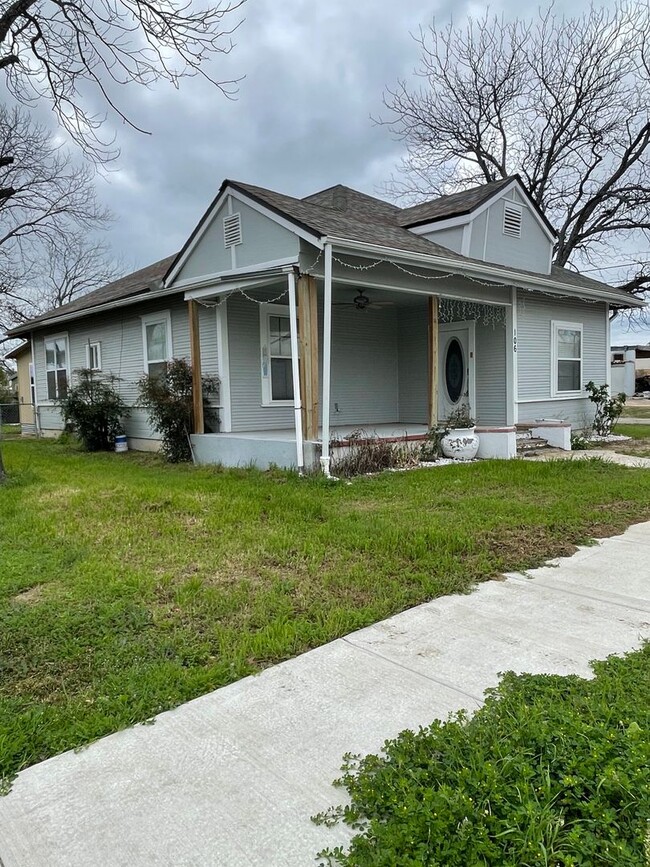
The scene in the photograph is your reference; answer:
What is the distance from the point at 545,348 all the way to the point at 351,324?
399cm

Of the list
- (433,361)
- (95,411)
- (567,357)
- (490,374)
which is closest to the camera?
(433,361)

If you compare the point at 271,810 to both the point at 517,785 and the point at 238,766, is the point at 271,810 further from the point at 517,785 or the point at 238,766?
the point at 517,785

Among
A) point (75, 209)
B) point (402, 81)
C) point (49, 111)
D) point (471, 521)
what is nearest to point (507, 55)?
point (402, 81)

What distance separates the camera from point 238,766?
213cm

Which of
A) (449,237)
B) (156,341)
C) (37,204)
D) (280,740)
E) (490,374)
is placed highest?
(37,204)

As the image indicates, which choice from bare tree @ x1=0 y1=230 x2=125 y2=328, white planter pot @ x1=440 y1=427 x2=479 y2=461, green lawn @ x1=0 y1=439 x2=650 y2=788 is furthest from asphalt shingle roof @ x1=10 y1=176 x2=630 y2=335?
bare tree @ x1=0 y1=230 x2=125 y2=328

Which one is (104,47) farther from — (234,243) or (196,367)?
(196,367)

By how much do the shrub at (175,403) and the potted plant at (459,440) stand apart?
3.89m

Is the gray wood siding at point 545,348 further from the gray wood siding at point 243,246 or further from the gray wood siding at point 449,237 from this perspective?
the gray wood siding at point 243,246

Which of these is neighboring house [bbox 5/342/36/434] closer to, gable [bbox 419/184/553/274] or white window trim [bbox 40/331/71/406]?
white window trim [bbox 40/331/71/406]

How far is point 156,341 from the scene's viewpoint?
11492 millimetres

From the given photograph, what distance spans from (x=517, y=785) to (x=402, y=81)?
24.8 metres

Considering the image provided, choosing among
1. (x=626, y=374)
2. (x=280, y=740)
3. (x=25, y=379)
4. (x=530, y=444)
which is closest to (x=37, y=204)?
(x=25, y=379)

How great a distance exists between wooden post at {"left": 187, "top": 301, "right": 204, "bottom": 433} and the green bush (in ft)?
26.1
